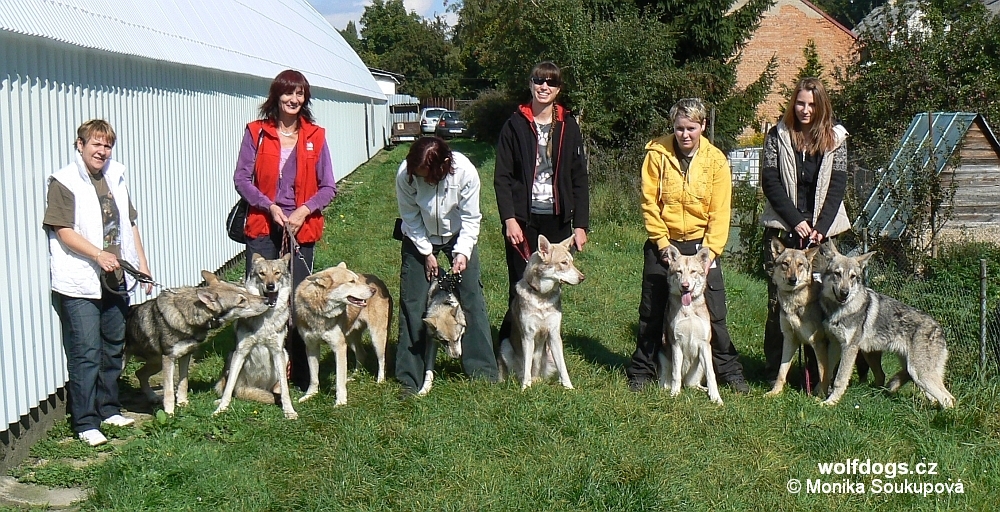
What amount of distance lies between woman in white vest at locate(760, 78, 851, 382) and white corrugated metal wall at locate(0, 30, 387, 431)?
4.96 meters

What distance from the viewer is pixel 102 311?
17.3 ft

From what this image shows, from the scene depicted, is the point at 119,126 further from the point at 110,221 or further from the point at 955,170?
the point at 955,170

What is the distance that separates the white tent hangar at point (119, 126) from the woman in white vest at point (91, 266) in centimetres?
21

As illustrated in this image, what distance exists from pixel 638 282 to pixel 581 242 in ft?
13.0

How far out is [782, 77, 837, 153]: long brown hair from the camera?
5695 millimetres

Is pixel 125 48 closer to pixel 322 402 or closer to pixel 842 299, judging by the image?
pixel 322 402

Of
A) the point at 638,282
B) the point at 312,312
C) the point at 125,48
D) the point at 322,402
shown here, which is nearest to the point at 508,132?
the point at 312,312

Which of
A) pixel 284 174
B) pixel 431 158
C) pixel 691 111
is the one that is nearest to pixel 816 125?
pixel 691 111

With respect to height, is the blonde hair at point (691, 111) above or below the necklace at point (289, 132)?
above

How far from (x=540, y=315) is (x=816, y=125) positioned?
235 cm

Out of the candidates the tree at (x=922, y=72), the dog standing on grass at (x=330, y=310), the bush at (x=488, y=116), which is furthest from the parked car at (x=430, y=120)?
the dog standing on grass at (x=330, y=310)

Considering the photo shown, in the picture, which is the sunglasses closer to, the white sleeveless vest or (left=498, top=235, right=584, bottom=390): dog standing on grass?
(left=498, top=235, right=584, bottom=390): dog standing on grass

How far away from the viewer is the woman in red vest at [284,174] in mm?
5738

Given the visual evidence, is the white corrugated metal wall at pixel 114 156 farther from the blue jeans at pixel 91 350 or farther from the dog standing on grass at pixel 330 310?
the dog standing on grass at pixel 330 310
